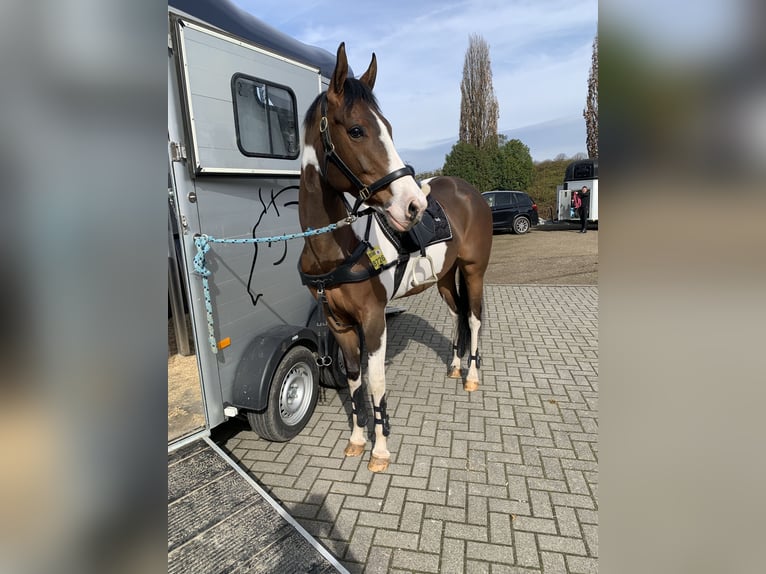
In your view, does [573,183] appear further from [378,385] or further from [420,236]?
[378,385]

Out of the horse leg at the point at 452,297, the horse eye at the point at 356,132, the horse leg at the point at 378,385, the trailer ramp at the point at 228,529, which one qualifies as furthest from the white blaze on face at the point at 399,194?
the horse leg at the point at 452,297

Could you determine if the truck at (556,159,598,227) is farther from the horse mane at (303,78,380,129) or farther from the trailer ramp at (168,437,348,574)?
the trailer ramp at (168,437,348,574)

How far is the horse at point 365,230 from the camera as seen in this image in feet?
7.15

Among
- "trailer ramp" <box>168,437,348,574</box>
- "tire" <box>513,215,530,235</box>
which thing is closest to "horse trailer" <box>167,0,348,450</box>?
"trailer ramp" <box>168,437,348,574</box>

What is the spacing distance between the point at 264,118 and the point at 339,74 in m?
1.09

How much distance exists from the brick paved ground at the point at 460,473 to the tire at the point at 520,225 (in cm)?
1279

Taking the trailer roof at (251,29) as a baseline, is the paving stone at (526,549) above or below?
below

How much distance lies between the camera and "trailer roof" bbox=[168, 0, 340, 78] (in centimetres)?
258

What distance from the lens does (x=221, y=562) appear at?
2.08 m

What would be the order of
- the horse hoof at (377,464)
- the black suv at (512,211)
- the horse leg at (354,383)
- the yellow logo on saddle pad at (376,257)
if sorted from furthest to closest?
the black suv at (512,211)
the horse leg at (354,383)
the horse hoof at (377,464)
the yellow logo on saddle pad at (376,257)

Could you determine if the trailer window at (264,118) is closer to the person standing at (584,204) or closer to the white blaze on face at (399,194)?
the white blaze on face at (399,194)
